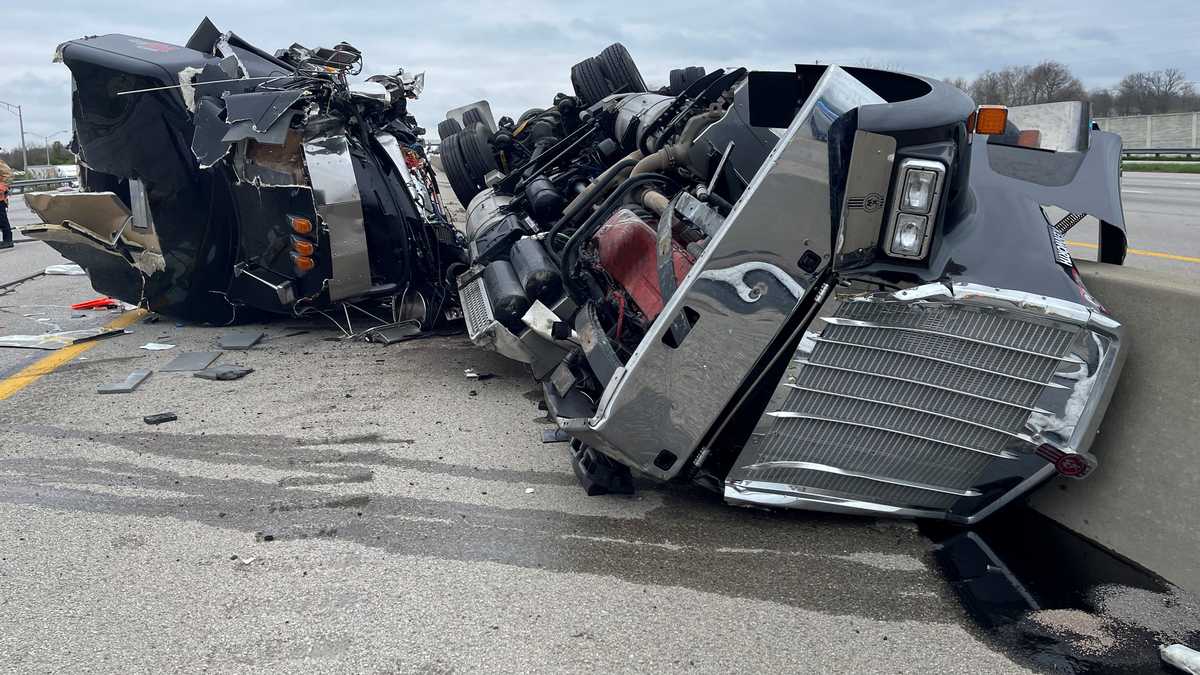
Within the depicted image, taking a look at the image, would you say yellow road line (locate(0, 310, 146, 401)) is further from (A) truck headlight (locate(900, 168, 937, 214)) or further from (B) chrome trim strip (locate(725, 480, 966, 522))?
(A) truck headlight (locate(900, 168, 937, 214))

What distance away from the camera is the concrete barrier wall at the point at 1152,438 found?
2.85 meters

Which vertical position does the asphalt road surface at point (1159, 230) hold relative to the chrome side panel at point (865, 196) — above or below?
below

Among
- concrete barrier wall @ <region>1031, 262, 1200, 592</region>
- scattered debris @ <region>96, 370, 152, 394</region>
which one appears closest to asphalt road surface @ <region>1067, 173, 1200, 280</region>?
concrete barrier wall @ <region>1031, 262, 1200, 592</region>

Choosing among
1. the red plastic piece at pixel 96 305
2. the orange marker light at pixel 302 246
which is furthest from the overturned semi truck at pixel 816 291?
the red plastic piece at pixel 96 305

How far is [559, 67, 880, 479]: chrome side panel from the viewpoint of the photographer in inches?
108

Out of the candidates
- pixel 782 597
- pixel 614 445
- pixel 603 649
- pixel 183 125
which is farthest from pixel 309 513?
pixel 183 125

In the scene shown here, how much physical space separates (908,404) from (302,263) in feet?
14.3

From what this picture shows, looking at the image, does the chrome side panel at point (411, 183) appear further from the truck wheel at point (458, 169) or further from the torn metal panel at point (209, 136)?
the truck wheel at point (458, 169)

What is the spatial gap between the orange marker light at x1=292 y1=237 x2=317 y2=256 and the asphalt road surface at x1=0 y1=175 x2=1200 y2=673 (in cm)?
133

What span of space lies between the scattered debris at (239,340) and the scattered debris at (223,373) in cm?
59

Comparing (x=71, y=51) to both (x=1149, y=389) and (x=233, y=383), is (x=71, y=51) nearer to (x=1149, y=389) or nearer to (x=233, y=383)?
(x=233, y=383)

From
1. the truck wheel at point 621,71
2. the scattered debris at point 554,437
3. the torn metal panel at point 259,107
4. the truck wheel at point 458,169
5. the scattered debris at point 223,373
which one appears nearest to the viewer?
the scattered debris at point 554,437

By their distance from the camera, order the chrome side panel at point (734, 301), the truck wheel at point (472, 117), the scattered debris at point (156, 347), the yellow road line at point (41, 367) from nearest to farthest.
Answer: the chrome side panel at point (734, 301) < the yellow road line at point (41, 367) < the scattered debris at point (156, 347) < the truck wheel at point (472, 117)

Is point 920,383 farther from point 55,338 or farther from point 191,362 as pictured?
point 55,338
